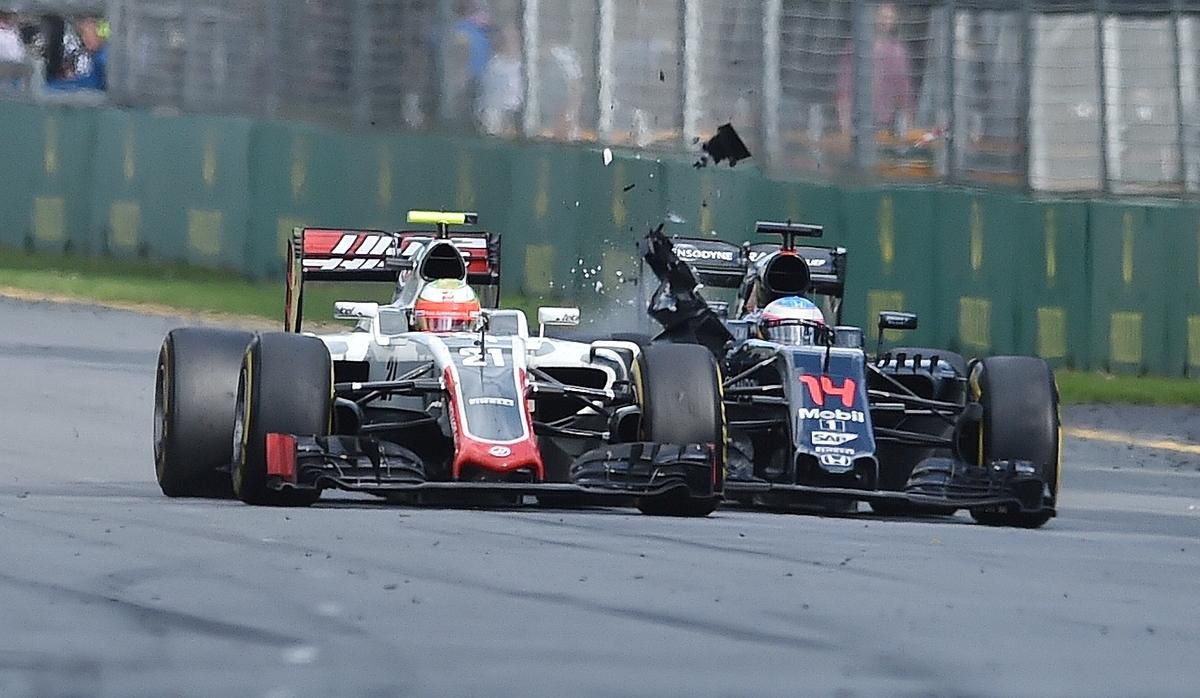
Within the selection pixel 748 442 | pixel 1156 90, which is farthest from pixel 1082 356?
pixel 748 442

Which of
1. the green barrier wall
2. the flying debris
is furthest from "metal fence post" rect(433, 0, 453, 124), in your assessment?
the flying debris

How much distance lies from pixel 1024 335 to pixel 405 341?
7579mm

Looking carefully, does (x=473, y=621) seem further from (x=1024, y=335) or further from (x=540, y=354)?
(x=1024, y=335)

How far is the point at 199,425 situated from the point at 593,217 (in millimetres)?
9782

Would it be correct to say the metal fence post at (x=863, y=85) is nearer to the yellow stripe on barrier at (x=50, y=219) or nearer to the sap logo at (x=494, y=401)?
the yellow stripe on barrier at (x=50, y=219)

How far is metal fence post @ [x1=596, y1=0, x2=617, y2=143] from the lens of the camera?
21312 mm

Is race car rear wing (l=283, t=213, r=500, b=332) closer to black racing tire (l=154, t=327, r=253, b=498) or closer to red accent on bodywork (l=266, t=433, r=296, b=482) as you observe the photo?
black racing tire (l=154, t=327, r=253, b=498)

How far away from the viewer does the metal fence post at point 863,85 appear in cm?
1970

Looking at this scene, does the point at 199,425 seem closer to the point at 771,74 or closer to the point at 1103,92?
the point at 1103,92

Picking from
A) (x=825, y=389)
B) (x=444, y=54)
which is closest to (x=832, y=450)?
(x=825, y=389)

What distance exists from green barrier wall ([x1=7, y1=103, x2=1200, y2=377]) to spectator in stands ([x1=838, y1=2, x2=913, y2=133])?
1.96ft

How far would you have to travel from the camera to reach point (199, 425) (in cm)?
1149

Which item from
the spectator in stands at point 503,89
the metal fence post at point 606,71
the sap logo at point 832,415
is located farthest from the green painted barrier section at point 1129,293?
the sap logo at point 832,415

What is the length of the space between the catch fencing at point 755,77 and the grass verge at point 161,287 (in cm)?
145
